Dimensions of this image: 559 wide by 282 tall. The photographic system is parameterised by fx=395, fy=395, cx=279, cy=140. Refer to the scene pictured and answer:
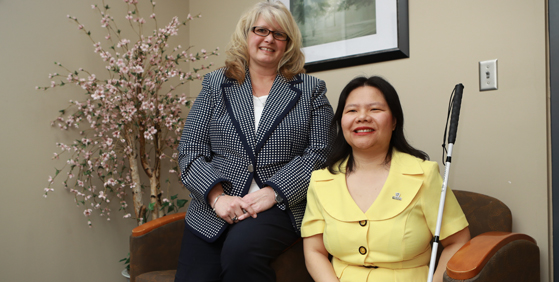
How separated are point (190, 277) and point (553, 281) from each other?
144 centimetres

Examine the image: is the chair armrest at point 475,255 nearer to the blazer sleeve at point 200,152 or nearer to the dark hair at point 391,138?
the dark hair at point 391,138

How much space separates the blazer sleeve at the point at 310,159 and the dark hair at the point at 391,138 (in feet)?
0.42

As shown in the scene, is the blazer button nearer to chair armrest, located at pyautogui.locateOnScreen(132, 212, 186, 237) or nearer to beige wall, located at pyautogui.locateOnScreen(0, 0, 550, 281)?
beige wall, located at pyautogui.locateOnScreen(0, 0, 550, 281)

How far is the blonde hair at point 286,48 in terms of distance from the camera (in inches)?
68.5

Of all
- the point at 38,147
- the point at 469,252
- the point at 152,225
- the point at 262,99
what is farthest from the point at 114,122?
the point at 469,252

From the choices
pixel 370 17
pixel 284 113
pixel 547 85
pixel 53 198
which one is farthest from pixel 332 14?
pixel 53 198

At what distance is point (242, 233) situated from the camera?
1.37m

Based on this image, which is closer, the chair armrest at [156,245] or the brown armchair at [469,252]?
the brown armchair at [469,252]

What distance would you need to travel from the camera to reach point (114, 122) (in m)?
2.20

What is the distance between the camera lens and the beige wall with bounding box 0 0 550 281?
1.65 m

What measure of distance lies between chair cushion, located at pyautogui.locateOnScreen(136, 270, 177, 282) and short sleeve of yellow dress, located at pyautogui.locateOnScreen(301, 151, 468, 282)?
700 mm

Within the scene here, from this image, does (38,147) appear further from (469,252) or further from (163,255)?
(469,252)

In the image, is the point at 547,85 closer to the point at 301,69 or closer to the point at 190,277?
the point at 301,69

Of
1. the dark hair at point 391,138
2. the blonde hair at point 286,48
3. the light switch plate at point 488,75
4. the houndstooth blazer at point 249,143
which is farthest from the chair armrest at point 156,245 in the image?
the light switch plate at point 488,75
